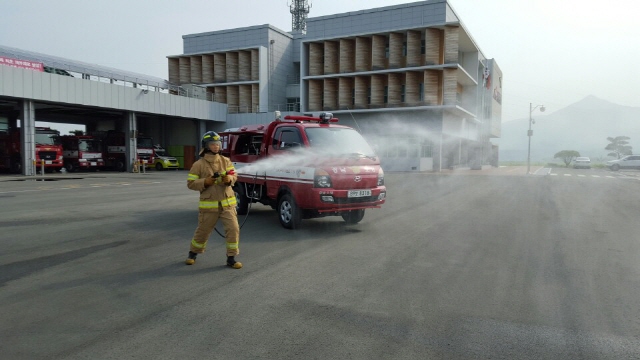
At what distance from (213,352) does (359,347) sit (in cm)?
121

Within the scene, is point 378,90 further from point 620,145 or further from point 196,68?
point 620,145

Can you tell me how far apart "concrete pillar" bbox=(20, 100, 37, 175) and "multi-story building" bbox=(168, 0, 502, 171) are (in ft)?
59.4

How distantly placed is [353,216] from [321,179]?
1.71 metres

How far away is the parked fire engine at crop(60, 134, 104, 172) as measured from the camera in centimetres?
3384

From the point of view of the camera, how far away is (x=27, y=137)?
28141 millimetres

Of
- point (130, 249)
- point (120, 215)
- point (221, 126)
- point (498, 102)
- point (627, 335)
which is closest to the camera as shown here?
point (627, 335)

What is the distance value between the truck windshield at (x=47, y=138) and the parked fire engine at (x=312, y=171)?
26.5m

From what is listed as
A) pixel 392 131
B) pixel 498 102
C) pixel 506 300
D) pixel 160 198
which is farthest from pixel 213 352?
pixel 498 102

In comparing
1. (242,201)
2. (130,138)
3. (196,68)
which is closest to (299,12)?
(196,68)

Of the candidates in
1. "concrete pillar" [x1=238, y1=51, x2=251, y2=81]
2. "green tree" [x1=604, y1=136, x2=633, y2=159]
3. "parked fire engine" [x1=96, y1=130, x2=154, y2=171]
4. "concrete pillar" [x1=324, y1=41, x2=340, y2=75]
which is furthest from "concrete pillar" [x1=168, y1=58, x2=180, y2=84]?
"green tree" [x1=604, y1=136, x2=633, y2=159]

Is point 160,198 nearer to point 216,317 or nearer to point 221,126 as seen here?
point 216,317

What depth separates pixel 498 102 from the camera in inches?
2514

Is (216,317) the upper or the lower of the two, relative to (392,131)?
lower

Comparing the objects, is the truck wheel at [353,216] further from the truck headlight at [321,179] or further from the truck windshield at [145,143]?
the truck windshield at [145,143]
